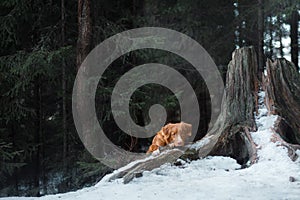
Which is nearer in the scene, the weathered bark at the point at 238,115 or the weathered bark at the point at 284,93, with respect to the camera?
the weathered bark at the point at 238,115

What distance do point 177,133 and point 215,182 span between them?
4.94ft

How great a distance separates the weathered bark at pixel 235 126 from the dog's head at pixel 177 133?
0.29 meters

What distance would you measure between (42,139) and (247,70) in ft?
20.4

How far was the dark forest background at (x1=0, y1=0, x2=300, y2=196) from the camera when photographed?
6887mm

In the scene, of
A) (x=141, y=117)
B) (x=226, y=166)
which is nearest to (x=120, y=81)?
(x=141, y=117)

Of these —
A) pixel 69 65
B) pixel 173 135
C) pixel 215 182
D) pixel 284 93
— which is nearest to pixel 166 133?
pixel 173 135

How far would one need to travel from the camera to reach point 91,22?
22.1 ft

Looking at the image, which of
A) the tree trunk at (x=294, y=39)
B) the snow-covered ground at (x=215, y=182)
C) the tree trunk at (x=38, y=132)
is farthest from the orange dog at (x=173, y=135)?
the tree trunk at (x=294, y=39)

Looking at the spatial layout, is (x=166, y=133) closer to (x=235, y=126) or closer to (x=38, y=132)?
(x=235, y=126)

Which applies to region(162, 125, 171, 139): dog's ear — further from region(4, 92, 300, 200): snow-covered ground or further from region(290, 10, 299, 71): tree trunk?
region(290, 10, 299, 71): tree trunk

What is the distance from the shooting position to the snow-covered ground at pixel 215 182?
8.20 feet

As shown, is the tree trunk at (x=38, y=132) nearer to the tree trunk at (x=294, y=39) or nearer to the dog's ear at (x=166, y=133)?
the dog's ear at (x=166, y=133)

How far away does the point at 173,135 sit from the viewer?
4336 millimetres

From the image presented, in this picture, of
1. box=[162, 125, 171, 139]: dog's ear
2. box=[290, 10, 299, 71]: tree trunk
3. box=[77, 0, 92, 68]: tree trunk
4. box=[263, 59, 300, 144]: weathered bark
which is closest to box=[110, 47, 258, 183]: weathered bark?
box=[263, 59, 300, 144]: weathered bark
